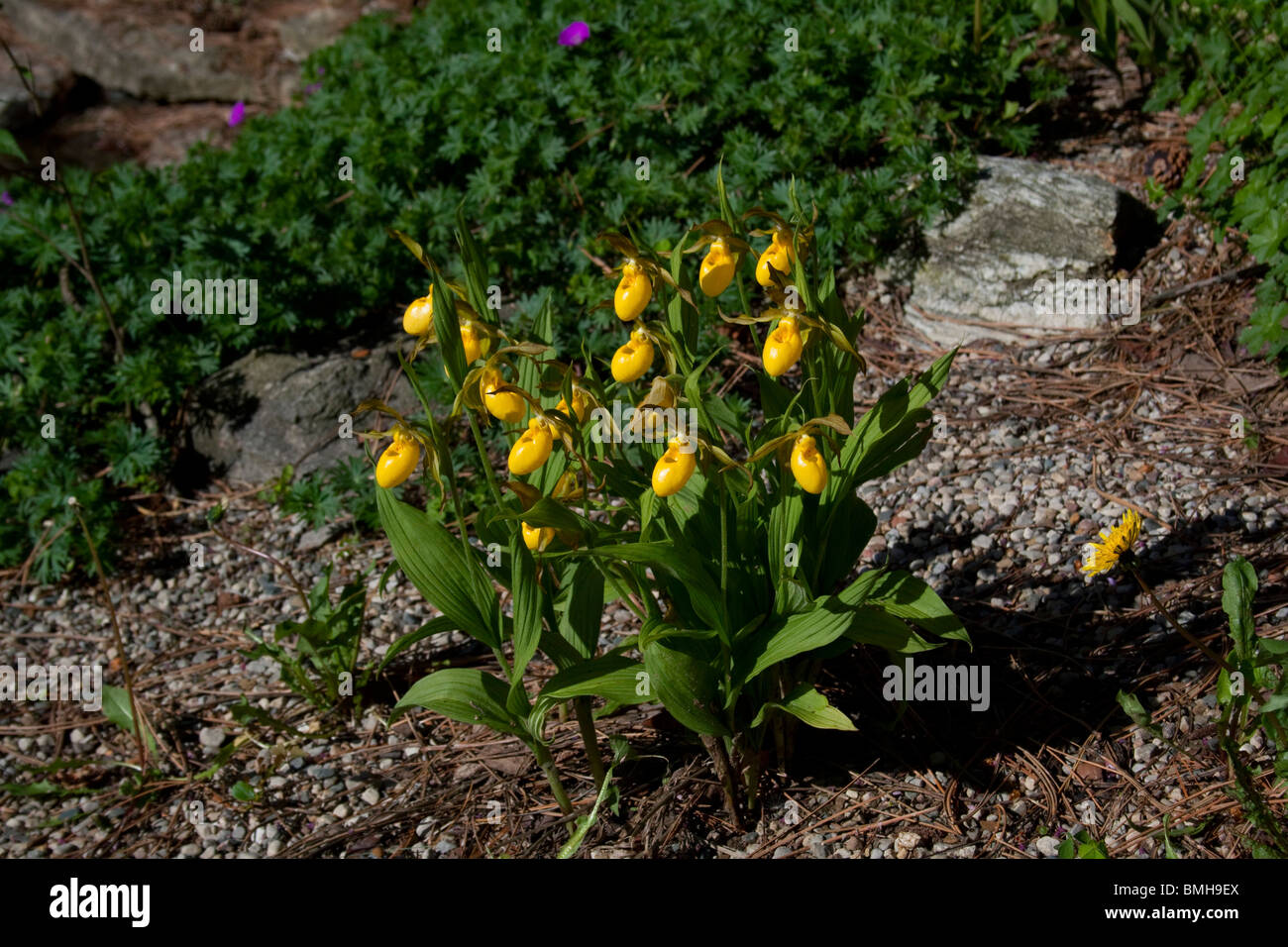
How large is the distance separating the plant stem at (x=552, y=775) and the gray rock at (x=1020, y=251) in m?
1.97

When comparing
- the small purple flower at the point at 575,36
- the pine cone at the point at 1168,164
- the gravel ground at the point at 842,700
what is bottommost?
the gravel ground at the point at 842,700

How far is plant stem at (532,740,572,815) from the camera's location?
6.27 ft

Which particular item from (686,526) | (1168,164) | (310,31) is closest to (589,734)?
(686,526)

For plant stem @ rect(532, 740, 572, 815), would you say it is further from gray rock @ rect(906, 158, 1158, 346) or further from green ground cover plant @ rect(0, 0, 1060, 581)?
gray rock @ rect(906, 158, 1158, 346)

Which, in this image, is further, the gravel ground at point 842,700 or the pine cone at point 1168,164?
the pine cone at point 1168,164

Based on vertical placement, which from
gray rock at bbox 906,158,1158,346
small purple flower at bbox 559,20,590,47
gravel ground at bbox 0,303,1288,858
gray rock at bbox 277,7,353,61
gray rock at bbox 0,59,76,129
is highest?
gray rock at bbox 277,7,353,61

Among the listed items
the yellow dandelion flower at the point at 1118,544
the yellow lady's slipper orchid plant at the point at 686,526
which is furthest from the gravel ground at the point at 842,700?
the yellow dandelion flower at the point at 1118,544

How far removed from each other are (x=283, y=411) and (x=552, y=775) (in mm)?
1895

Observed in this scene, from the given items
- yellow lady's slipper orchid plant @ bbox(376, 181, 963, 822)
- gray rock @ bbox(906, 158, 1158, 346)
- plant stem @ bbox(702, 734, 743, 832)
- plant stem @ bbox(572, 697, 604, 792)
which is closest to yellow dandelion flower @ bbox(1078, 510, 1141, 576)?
yellow lady's slipper orchid plant @ bbox(376, 181, 963, 822)

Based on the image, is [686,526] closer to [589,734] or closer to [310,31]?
[589,734]

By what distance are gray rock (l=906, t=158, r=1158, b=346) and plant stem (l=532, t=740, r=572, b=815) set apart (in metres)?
1.97

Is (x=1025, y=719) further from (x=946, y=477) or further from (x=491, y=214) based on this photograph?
(x=491, y=214)

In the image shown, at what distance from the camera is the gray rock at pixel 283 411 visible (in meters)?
3.37

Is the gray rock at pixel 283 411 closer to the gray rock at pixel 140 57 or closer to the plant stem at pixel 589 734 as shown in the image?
the plant stem at pixel 589 734
